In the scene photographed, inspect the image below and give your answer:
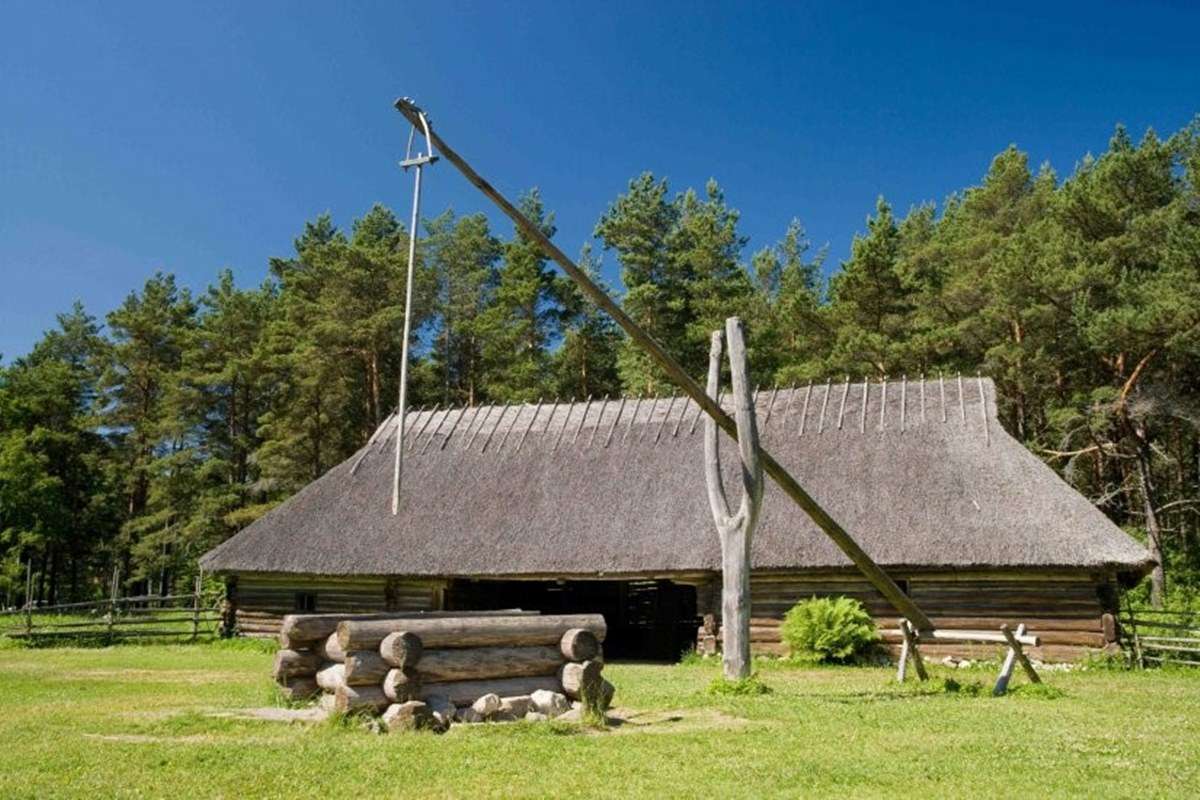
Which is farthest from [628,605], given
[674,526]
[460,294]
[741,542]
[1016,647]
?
[460,294]

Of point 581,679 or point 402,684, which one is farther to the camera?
point 581,679

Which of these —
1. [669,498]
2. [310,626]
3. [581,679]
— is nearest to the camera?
[581,679]

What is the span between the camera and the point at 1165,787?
607 centimetres

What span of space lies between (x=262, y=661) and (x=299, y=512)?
5.24 metres

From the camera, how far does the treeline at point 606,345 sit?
27641 mm

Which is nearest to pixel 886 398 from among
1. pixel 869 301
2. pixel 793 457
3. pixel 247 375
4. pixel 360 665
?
pixel 793 457

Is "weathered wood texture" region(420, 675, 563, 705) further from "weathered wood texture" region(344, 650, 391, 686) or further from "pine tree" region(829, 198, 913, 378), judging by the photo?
"pine tree" region(829, 198, 913, 378)

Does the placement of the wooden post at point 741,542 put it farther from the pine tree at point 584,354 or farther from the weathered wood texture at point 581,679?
the pine tree at point 584,354

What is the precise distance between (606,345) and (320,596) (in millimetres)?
20999

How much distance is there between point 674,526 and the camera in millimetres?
19688

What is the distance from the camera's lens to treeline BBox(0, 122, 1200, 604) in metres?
27.6

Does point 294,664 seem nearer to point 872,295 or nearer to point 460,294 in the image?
point 872,295

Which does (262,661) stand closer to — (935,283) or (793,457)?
(793,457)

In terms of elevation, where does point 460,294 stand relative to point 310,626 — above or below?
above
